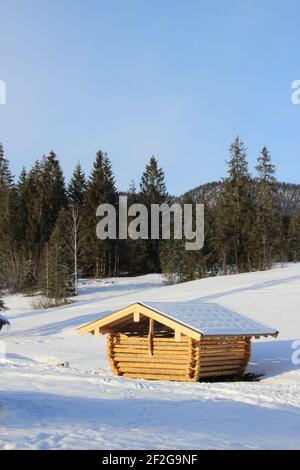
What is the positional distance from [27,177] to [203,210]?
25300 millimetres

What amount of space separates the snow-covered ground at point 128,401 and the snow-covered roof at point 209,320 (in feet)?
5.29

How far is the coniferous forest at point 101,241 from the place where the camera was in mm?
50969

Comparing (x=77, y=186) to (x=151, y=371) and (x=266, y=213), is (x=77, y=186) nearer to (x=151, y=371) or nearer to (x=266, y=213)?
(x=266, y=213)

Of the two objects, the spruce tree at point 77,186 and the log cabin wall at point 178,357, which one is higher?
the spruce tree at point 77,186

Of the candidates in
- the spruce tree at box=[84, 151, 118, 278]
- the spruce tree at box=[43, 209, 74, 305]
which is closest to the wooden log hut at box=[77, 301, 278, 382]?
the spruce tree at box=[43, 209, 74, 305]

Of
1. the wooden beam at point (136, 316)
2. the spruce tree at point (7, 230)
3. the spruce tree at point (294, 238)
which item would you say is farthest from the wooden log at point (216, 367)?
the spruce tree at point (294, 238)

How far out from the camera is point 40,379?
17188mm

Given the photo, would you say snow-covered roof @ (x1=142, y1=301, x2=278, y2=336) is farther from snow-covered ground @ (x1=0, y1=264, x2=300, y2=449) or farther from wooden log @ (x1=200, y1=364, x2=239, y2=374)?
snow-covered ground @ (x1=0, y1=264, x2=300, y2=449)

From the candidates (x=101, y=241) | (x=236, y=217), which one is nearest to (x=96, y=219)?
(x=101, y=241)

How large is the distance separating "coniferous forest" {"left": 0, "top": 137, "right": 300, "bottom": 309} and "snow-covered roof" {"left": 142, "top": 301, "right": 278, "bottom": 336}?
24.5 m

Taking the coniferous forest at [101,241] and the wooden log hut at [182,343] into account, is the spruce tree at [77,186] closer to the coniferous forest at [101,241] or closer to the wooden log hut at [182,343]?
the coniferous forest at [101,241]
